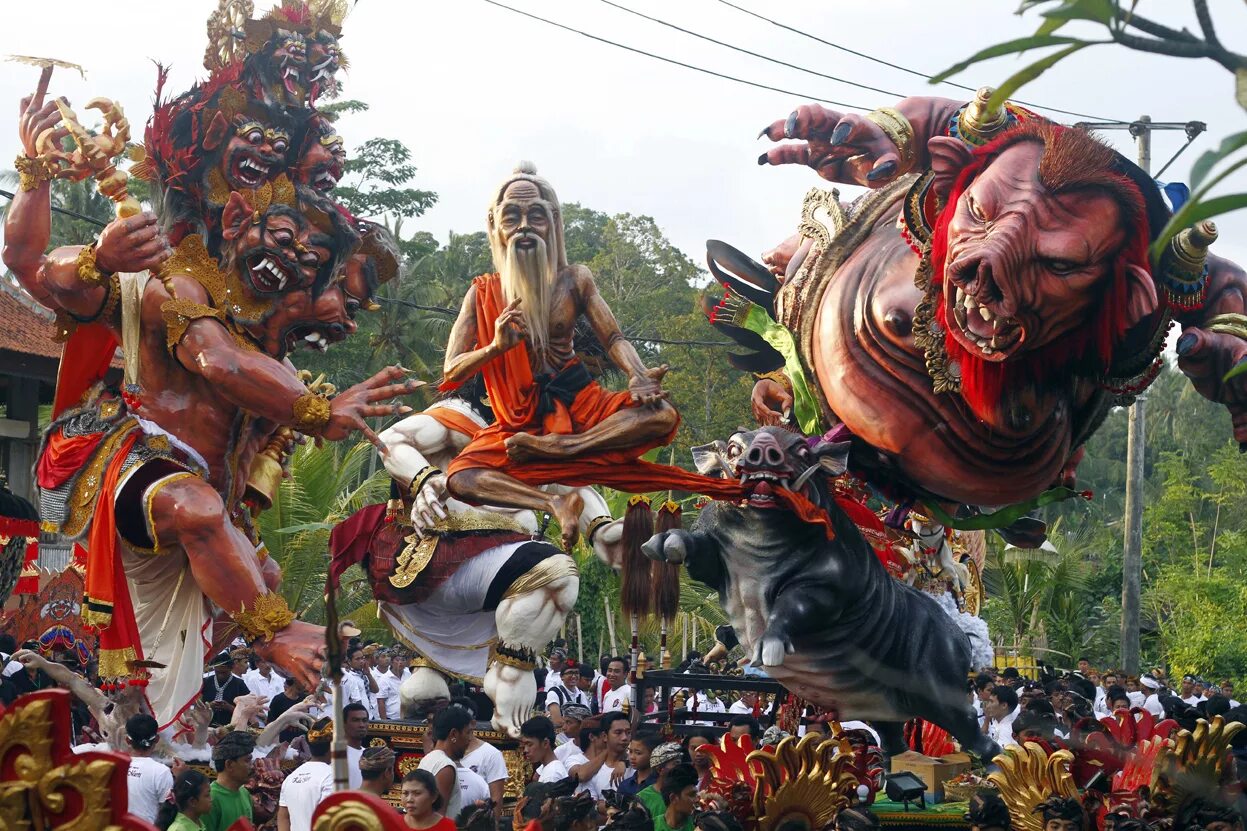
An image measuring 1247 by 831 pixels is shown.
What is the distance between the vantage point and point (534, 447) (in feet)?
18.5

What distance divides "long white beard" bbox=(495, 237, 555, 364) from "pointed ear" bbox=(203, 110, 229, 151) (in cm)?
117

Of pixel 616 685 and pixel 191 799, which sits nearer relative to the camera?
pixel 191 799

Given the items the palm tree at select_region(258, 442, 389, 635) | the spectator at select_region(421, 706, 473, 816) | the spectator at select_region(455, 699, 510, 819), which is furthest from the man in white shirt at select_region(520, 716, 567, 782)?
the palm tree at select_region(258, 442, 389, 635)

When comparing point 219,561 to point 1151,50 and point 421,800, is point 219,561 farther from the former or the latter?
point 1151,50

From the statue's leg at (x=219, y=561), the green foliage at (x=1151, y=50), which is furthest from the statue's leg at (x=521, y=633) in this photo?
the green foliage at (x=1151, y=50)

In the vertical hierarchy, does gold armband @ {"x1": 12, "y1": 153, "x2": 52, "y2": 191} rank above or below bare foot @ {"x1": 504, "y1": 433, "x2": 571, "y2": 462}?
above

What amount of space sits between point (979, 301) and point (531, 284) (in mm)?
1708

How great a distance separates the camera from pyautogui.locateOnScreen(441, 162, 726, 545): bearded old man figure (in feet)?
18.5

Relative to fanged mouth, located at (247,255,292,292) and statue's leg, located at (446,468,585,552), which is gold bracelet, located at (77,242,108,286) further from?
statue's leg, located at (446,468,585,552)

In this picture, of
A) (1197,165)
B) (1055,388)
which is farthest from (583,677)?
(1197,165)

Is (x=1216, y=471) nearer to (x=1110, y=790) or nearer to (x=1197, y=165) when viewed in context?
(x=1110, y=790)

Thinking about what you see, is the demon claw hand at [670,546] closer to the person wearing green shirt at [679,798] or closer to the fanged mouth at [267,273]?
the person wearing green shirt at [679,798]

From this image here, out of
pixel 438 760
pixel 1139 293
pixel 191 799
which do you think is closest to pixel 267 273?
pixel 438 760

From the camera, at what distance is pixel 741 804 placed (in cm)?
434
